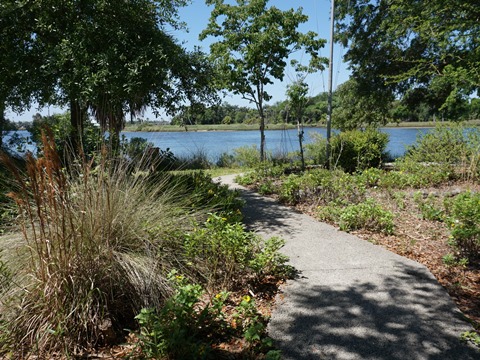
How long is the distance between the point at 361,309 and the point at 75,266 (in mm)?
2198

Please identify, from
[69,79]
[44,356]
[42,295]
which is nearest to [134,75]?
[69,79]

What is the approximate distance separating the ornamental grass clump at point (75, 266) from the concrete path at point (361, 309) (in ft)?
3.66

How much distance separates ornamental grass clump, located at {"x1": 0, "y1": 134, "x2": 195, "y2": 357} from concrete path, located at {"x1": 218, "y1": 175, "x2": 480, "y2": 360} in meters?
1.11

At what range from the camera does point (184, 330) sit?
7.13 ft

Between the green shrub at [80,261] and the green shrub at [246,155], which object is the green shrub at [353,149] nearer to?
the green shrub at [246,155]

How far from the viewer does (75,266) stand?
2.51m

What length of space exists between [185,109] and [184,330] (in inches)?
187

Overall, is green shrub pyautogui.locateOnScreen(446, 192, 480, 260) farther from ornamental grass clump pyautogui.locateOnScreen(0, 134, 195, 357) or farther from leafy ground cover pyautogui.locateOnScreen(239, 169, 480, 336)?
ornamental grass clump pyautogui.locateOnScreen(0, 134, 195, 357)

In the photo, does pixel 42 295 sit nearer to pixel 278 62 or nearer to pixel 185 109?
pixel 185 109

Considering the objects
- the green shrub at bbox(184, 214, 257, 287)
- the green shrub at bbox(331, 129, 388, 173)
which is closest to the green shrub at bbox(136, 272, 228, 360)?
the green shrub at bbox(184, 214, 257, 287)

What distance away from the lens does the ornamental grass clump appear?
233 cm

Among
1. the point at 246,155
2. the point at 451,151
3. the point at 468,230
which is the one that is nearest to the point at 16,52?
the point at 468,230

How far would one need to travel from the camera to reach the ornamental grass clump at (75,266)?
2.33 m

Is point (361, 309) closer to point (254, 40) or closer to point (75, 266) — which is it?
point (75, 266)
